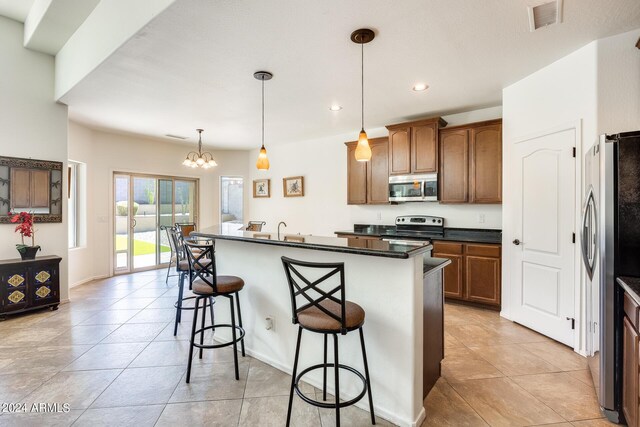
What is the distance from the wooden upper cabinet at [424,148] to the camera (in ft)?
13.7

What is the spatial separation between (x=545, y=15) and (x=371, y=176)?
2.98 metres

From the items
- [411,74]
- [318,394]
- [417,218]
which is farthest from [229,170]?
[318,394]

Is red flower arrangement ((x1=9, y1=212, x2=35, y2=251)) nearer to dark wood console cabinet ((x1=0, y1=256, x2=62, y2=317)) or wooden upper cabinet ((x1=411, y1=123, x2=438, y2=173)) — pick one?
dark wood console cabinet ((x1=0, y1=256, x2=62, y2=317))

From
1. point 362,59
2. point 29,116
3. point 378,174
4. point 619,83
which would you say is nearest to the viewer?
point 619,83

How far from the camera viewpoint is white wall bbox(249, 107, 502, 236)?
4.30 metres

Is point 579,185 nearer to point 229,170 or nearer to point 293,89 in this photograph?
point 293,89

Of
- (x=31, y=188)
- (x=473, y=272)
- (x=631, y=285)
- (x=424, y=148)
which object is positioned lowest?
(x=473, y=272)

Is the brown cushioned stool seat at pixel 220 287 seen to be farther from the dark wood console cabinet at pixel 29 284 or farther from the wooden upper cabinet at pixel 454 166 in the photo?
the wooden upper cabinet at pixel 454 166

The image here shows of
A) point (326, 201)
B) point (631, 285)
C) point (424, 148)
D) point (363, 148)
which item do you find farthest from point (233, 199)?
point (631, 285)

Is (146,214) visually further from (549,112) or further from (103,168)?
(549,112)

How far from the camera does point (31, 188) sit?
3.75 meters

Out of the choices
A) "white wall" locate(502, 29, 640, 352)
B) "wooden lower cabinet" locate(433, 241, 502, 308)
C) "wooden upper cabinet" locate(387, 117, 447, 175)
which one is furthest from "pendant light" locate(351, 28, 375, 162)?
"wooden lower cabinet" locate(433, 241, 502, 308)

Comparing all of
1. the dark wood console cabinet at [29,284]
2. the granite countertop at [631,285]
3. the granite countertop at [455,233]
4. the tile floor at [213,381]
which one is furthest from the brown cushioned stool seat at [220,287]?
the dark wood console cabinet at [29,284]

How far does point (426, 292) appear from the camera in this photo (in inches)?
77.5
